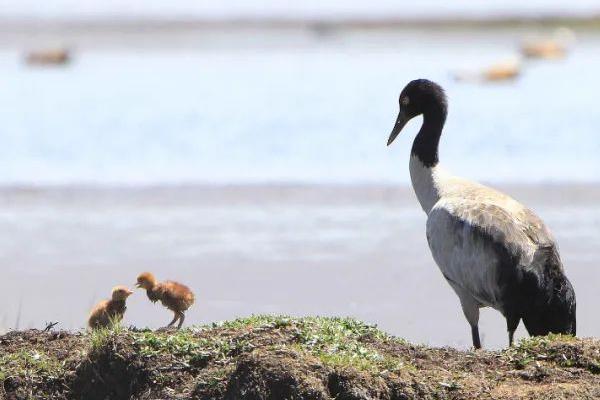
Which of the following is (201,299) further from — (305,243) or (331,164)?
(331,164)

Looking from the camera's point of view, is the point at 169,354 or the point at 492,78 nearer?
the point at 169,354

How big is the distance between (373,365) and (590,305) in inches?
172

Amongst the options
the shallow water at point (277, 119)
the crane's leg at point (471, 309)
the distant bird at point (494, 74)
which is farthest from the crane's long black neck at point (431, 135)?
the distant bird at point (494, 74)

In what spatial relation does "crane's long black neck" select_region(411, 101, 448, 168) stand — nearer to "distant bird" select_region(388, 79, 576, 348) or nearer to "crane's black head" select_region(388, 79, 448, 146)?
"crane's black head" select_region(388, 79, 448, 146)

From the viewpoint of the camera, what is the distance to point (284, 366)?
6426 millimetres

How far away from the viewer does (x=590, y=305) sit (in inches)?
417

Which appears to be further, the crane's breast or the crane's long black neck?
the crane's long black neck

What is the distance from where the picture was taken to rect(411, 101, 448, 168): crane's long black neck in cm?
1021

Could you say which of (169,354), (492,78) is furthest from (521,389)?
(492,78)

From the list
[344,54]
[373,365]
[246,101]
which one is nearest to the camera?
[373,365]

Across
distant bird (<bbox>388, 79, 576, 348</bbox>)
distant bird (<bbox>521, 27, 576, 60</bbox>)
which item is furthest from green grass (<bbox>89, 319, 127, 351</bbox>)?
distant bird (<bbox>521, 27, 576, 60</bbox>)

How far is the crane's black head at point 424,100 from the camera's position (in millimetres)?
10375

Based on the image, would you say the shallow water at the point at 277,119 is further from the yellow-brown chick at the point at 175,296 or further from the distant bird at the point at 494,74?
the yellow-brown chick at the point at 175,296

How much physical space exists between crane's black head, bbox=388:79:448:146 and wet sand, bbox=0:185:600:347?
1469 millimetres
